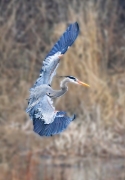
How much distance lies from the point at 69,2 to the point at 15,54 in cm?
85

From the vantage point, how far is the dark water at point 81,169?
26.8ft

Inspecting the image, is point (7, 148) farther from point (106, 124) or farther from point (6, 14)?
point (6, 14)

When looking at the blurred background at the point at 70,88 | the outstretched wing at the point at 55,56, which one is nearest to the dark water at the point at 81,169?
the blurred background at the point at 70,88

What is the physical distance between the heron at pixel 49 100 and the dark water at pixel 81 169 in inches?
73.3

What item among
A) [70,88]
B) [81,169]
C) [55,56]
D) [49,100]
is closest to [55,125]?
[49,100]

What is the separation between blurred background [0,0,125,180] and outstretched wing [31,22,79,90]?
1.22 metres

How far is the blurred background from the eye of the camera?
8.73 metres

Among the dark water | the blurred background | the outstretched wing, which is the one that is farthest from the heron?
the dark water

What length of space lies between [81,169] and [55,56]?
246cm

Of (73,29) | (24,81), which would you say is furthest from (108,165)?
(73,29)

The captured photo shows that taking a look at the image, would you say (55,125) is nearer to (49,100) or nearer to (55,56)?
(49,100)

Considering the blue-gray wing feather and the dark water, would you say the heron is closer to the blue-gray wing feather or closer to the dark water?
the blue-gray wing feather

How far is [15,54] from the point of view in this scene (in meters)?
10.9

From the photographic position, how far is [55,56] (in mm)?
6324
